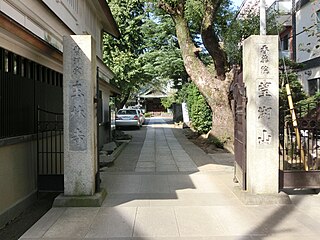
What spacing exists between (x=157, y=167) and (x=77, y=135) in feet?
15.2

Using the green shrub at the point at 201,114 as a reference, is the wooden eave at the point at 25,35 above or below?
above

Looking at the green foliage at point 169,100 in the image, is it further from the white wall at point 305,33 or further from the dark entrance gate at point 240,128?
the dark entrance gate at point 240,128

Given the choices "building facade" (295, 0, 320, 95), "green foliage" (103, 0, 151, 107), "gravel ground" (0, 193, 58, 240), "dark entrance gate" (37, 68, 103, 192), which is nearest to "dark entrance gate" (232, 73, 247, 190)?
"dark entrance gate" (37, 68, 103, 192)

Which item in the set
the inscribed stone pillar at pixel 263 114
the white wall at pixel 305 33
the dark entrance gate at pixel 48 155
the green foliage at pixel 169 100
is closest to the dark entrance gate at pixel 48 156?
the dark entrance gate at pixel 48 155

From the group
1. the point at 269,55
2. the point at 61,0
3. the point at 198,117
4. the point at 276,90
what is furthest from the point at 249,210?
the point at 198,117

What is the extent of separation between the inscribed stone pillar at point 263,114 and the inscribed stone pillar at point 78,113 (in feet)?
9.56

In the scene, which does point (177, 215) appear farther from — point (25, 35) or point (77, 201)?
point (25, 35)

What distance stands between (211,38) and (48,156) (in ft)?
29.9

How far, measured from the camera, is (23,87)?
722 centimetres

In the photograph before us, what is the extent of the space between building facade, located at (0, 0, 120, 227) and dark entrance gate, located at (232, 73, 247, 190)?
116 inches

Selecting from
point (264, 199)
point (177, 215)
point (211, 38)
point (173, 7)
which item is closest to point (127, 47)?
point (173, 7)

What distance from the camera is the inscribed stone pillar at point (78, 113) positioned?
21.1 feet

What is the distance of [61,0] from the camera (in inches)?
397

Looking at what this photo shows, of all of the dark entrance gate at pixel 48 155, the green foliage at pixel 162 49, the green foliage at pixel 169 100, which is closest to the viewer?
the dark entrance gate at pixel 48 155
